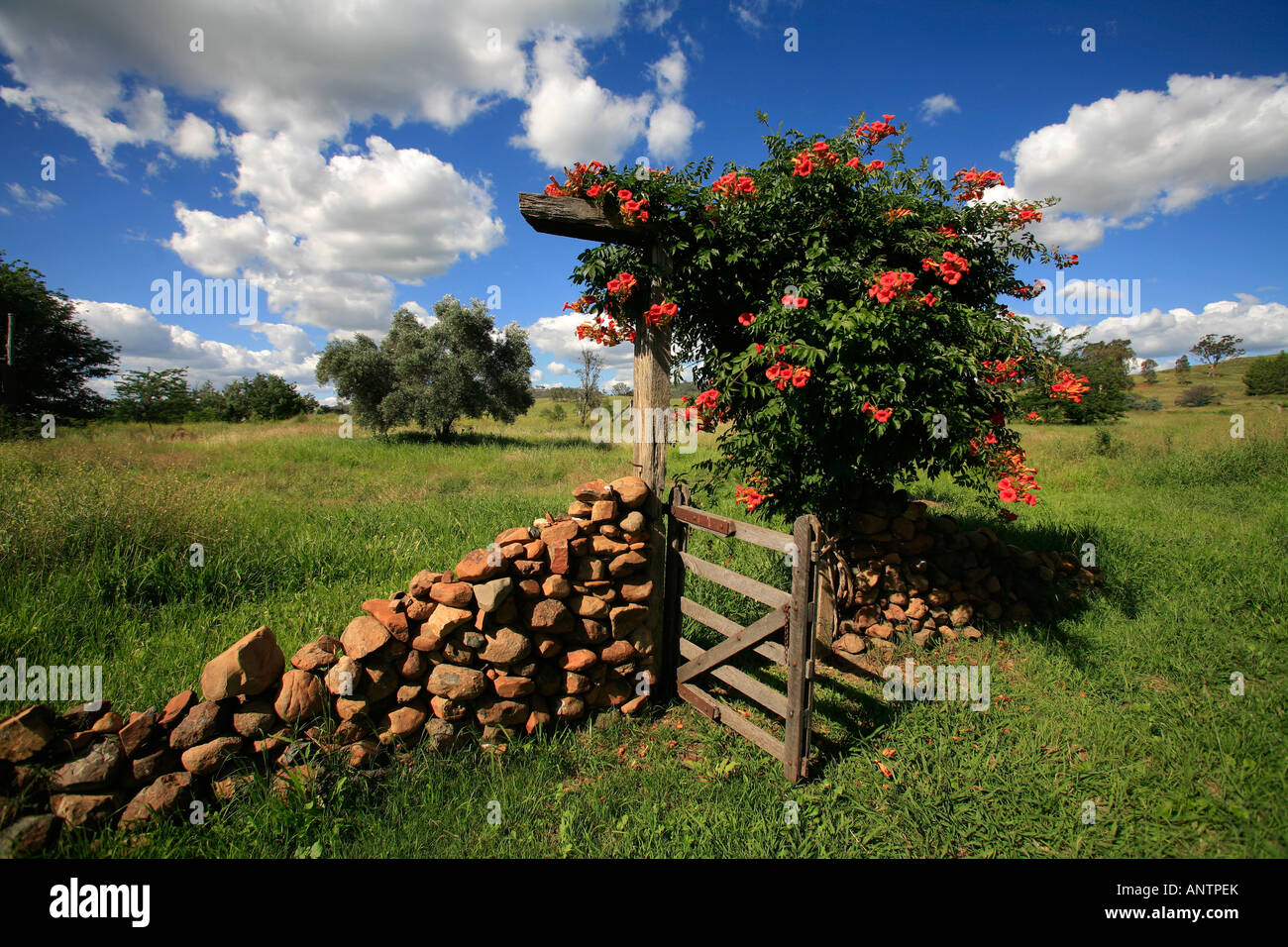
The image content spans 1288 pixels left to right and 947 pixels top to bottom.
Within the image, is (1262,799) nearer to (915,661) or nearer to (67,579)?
(915,661)

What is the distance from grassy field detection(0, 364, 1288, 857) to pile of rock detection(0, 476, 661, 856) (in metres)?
0.19

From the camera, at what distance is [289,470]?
11625mm

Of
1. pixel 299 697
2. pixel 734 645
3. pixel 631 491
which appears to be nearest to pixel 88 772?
pixel 299 697

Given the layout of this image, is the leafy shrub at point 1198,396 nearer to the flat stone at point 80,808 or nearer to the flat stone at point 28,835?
the flat stone at point 80,808

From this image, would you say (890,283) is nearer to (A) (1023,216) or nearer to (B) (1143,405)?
(A) (1023,216)

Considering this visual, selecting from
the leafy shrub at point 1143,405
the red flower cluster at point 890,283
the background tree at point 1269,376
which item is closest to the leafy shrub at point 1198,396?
the background tree at point 1269,376

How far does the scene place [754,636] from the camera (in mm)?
3381

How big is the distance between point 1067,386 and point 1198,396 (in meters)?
59.2

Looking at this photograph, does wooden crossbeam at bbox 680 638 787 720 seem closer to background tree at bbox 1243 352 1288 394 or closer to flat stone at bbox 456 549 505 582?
flat stone at bbox 456 549 505 582

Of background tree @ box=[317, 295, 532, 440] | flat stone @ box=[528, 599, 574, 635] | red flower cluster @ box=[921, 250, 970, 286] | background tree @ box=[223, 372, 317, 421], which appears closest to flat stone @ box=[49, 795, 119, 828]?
flat stone @ box=[528, 599, 574, 635]

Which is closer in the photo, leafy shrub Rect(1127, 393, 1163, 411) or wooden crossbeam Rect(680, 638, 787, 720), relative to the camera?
wooden crossbeam Rect(680, 638, 787, 720)

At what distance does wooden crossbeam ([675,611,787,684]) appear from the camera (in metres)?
3.25

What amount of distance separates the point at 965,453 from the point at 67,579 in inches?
307
